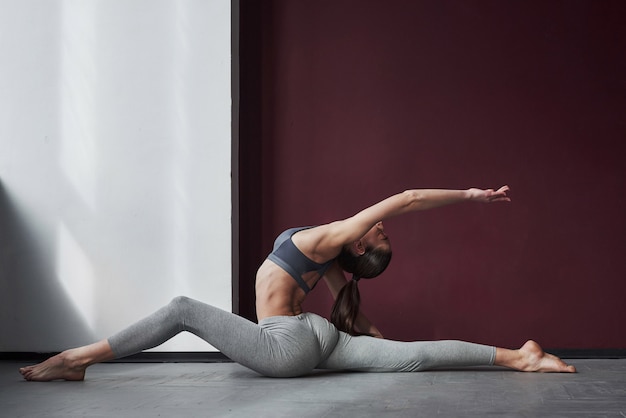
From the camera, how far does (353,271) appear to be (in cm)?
378

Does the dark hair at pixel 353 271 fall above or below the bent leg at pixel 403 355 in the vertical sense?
above

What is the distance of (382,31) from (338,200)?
101 cm

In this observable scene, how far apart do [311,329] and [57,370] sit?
106 cm

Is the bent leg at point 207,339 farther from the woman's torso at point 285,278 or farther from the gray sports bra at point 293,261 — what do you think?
the gray sports bra at point 293,261

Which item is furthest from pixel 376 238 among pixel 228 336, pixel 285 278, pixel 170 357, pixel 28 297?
pixel 28 297

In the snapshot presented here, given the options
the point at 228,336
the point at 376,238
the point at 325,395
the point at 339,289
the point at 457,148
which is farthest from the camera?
the point at 457,148

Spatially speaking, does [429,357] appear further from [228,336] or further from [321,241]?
[228,336]

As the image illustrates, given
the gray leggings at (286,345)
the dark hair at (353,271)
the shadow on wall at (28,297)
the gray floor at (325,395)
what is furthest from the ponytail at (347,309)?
the shadow on wall at (28,297)

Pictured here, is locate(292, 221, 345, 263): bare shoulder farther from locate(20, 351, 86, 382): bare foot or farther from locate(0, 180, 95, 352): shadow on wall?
locate(0, 180, 95, 352): shadow on wall

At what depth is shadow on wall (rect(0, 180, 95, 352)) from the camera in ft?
14.7

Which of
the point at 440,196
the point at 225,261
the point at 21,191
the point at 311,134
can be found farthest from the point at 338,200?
the point at 21,191

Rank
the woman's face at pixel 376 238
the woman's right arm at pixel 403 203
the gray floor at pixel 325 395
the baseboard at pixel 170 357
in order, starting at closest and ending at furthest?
the gray floor at pixel 325 395 < the woman's right arm at pixel 403 203 < the woman's face at pixel 376 238 < the baseboard at pixel 170 357

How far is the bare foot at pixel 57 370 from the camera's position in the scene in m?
3.31

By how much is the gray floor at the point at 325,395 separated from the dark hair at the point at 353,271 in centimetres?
30
